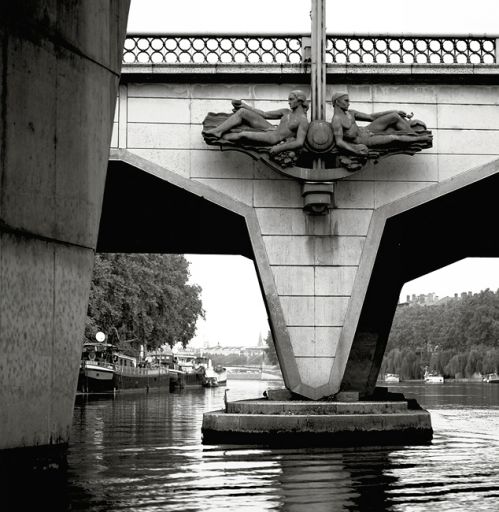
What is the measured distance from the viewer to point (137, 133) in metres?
21.3

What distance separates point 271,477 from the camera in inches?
516

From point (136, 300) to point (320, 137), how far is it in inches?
1392

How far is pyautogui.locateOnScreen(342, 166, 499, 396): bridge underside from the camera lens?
22.7 m

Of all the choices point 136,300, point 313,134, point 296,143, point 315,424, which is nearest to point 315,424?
point 315,424

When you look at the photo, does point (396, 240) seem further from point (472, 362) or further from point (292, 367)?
point (472, 362)

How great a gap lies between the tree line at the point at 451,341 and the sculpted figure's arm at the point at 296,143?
101 metres

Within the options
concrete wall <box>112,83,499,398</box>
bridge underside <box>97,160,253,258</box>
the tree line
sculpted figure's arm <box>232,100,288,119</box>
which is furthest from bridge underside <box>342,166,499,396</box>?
the tree line

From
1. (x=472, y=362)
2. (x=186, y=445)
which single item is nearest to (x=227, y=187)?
(x=186, y=445)

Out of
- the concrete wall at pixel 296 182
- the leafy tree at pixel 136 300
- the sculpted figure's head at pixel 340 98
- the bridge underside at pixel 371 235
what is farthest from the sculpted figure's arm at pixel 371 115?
the leafy tree at pixel 136 300

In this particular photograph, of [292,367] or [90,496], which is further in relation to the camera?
[292,367]

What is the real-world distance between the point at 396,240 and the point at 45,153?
1629 centimetres

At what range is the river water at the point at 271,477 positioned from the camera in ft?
35.0

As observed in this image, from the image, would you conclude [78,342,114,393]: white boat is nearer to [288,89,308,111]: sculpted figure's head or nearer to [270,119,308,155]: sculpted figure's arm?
[270,119,308,155]: sculpted figure's arm

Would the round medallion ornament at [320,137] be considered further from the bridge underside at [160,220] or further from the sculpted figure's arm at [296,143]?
the bridge underside at [160,220]
